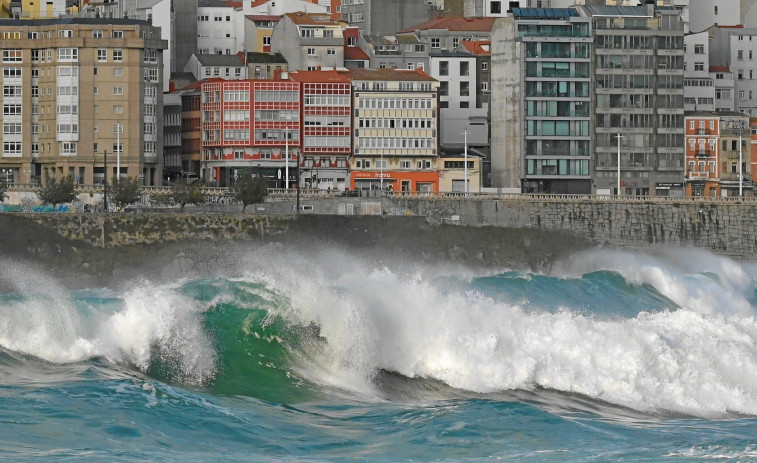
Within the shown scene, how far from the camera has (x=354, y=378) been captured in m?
34.6

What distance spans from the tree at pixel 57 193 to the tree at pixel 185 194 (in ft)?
17.6

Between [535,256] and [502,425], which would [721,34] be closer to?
[535,256]

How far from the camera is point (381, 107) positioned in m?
112

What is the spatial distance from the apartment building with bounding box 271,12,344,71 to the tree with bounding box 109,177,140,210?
2447 centimetres

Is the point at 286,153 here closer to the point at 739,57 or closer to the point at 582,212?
the point at 582,212

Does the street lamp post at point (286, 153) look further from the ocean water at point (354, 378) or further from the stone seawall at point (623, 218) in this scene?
the ocean water at point (354, 378)

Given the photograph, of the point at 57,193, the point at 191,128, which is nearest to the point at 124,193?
the point at 57,193

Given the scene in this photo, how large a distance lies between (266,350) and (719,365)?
9.18 m

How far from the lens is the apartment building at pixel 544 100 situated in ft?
354

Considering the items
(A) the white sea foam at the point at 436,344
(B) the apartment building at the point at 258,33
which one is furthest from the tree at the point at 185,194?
(A) the white sea foam at the point at 436,344

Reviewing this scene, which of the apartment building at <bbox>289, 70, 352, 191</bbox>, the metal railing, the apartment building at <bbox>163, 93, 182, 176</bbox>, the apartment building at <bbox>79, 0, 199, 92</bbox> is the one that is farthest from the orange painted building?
the apartment building at <bbox>79, 0, 199, 92</bbox>

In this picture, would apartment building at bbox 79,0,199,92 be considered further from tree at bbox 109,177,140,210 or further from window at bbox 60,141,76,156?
tree at bbox 109,177,140,210

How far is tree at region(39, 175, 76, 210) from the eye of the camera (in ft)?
309

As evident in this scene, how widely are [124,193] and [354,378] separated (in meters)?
59.7
